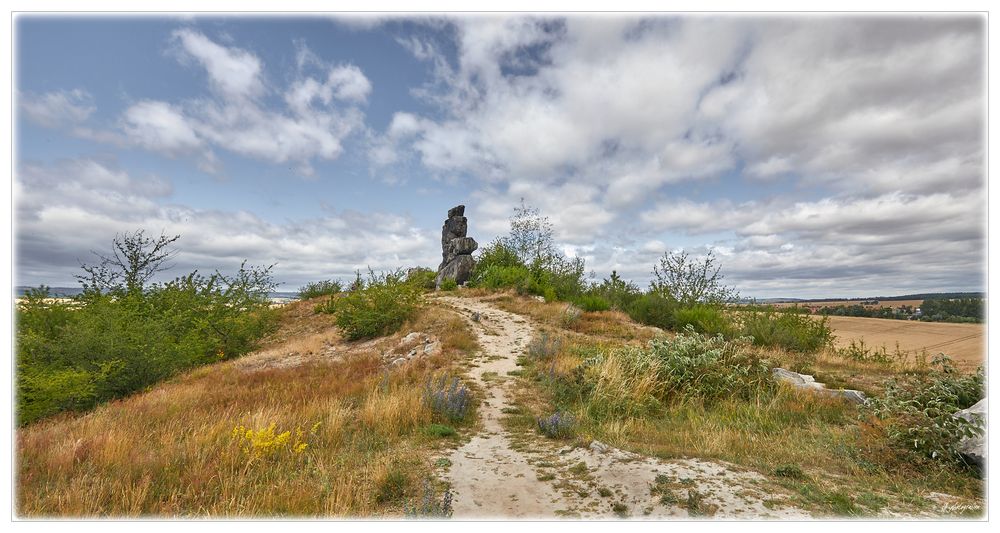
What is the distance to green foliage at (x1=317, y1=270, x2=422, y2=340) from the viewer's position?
1905 cm

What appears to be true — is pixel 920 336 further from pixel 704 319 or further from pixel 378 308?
pixel 378 308

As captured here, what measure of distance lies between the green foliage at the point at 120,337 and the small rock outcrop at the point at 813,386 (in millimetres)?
16655

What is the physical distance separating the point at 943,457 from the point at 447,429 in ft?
21.7

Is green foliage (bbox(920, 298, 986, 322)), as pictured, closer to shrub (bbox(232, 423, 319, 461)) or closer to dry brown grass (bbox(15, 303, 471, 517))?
dry brown grass (bbox(15, 303, 471, 517))

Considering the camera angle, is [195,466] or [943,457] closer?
[195,466]

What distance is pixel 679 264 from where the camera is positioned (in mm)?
22984

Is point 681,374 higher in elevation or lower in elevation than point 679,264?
lower

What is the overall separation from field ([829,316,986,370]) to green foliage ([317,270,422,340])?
66.1ft

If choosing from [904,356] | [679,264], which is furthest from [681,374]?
[679,264]

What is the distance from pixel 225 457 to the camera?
475cm

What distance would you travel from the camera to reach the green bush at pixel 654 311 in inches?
828

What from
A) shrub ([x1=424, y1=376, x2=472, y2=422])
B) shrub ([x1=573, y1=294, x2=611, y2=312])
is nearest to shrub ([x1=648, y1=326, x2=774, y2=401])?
shrub ([x1=424, y1=376, x2=472, y2=422])

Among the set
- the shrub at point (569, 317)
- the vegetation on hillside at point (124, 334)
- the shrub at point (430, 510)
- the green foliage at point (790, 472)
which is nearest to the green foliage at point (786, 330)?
the shrub at point (569, 317)
